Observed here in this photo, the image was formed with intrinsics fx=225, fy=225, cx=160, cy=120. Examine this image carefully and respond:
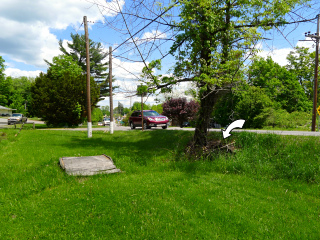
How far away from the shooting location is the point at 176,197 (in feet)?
14.7

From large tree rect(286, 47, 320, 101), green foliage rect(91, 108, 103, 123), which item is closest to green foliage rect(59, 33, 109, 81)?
green foliage rect(91, 108, 103, 123)

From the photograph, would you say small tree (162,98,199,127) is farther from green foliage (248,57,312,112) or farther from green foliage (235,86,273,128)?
green foliage (248,57,312,112)

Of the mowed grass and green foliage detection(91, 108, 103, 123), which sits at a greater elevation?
green foliage detection(91, 108, 103, 123)

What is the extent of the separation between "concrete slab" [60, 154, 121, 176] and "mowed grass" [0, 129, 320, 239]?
23 centimetres

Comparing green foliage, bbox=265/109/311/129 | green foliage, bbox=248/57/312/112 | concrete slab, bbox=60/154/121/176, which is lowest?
concrete slab, bbox=60/154/121/176

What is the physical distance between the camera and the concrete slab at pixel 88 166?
Answer: 5.96 m

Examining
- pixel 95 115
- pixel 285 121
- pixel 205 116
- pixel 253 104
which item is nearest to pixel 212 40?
pixel 205 116

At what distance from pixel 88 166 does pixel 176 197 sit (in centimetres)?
306

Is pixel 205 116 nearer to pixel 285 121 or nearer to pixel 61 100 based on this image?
pixel 285 121

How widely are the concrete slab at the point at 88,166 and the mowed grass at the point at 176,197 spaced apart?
233mm

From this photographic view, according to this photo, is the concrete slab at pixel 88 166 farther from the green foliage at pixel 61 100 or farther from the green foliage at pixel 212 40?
the green foliage at pixel 61 100

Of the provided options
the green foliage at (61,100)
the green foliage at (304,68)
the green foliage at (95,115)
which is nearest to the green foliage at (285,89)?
the green foliage at (304,68)

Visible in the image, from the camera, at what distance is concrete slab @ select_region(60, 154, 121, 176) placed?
5.96 meters

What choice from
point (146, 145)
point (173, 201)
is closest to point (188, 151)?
point (146, 145)
